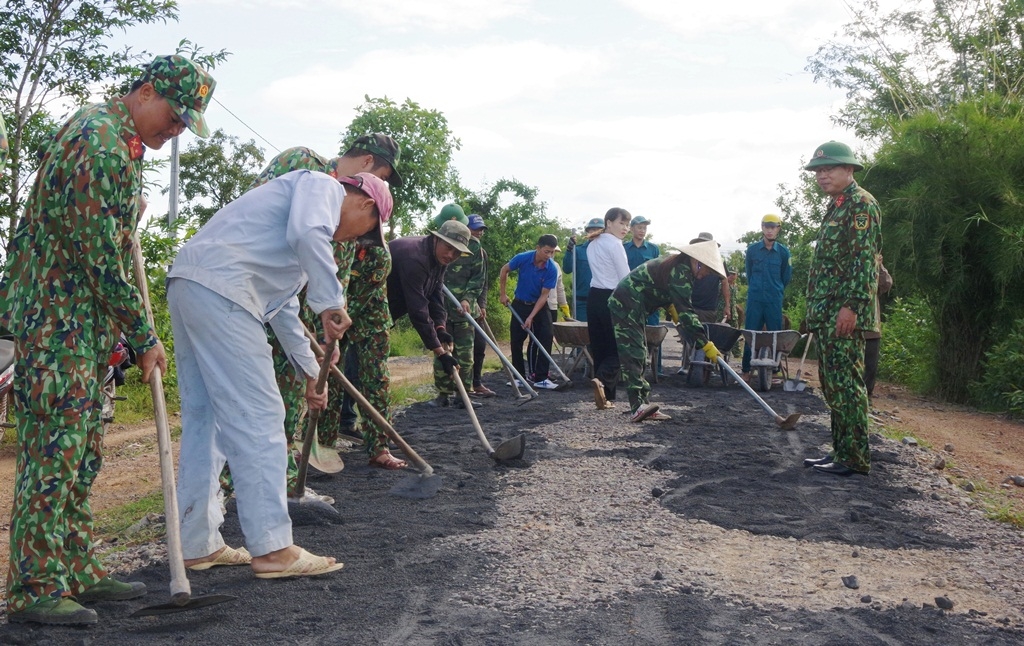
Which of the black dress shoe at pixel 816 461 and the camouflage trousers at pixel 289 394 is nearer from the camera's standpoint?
the camouflage trousers at pixel 289 394

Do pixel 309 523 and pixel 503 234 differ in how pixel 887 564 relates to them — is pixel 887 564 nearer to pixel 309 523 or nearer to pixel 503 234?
pixel 309 523

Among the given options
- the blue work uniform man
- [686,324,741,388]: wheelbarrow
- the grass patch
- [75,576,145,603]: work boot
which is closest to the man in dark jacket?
the grass patch

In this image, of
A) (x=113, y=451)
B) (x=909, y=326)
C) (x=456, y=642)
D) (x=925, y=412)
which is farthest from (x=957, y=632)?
(x=909, y=326)

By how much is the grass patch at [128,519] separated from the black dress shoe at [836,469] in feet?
13.4

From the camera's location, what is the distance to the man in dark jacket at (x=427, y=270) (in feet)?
23.9

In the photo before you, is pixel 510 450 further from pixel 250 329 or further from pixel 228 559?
pixel 250 329

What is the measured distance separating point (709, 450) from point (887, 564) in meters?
2.96

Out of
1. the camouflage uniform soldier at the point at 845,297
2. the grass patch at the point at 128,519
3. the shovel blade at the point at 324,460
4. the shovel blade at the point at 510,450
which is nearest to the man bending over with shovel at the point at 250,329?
the grass patch at the point at 128,519

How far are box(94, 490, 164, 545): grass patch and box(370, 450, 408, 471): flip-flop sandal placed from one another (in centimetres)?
133

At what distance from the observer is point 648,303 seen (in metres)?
8.96

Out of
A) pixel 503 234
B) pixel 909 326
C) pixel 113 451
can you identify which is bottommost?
pixel 113 451

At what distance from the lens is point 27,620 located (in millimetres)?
3506

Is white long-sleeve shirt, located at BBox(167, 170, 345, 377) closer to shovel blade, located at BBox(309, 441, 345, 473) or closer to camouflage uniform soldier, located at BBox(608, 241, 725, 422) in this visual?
shovel blade, located at BBox(309, 441, 345, 473)

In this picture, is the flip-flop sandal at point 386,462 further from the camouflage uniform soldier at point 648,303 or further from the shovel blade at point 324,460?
the camouflage uniform soldier at point 648,303
